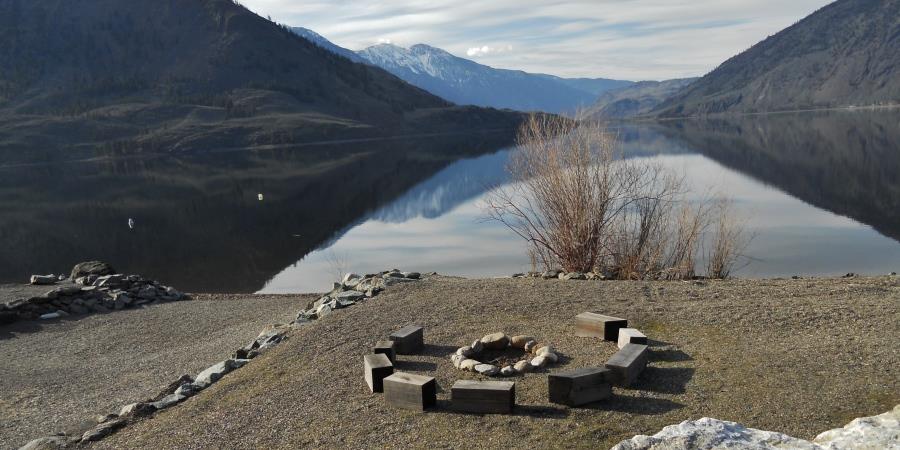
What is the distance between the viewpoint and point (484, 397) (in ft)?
26.2

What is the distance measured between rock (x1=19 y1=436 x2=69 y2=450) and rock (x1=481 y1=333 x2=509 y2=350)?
5.43 m

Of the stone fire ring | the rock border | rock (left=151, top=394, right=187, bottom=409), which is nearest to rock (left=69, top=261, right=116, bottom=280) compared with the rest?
the rock border

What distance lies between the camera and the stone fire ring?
926 cm

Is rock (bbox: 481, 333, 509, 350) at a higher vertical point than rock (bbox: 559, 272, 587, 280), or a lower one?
higher

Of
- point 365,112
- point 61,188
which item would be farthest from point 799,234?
point 365,112

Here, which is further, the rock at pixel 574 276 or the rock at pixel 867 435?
the rock at pixel 574 276

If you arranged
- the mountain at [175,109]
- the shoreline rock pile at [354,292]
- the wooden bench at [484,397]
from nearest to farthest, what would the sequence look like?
1. the wooden bench at [484,397]
2. the shoreline rock pile at [354,292]
3. the mountain at [175,109]

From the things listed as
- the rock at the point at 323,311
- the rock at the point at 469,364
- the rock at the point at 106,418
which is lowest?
the rock at the point at 106,418

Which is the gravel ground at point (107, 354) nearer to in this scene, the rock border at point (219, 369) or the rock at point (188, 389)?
the rock border at point (219, 369)

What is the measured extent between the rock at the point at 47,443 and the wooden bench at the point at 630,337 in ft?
23.2

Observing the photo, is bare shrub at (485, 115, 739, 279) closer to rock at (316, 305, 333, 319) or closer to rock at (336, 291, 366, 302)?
rock at (336, 291, 366, 302)

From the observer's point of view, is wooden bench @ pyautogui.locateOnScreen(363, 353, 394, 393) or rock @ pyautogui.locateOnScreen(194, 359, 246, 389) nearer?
wooden bench @ pyautogui.locateOnScreen(363, 353, 394, 393)

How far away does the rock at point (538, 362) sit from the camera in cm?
934

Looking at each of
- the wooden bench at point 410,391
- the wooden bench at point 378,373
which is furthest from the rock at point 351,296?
the wooden bench at point 410,391
